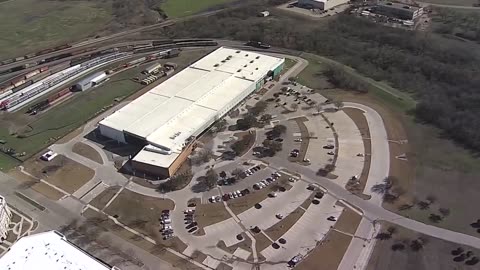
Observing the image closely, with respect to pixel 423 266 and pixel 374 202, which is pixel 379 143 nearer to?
pixel 374 202

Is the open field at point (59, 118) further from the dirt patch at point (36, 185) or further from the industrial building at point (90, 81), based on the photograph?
the dirt patch at point (36, 185)

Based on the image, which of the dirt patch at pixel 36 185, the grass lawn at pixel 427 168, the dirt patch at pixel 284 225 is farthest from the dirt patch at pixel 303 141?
the dirt patch at pixel 36 185

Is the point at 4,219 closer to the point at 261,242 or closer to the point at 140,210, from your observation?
the point at 140,210

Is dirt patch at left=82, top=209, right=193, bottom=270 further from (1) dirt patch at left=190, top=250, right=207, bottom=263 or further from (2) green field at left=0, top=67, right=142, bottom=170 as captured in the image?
(2) green field at left=0, top=67, right=142, bottom=170

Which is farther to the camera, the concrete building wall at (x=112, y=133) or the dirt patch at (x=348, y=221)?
the concrete building wall at (x=112, y=133)

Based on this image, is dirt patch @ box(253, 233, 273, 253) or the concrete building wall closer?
dirt patch @ box(253, 233, 273, 253)

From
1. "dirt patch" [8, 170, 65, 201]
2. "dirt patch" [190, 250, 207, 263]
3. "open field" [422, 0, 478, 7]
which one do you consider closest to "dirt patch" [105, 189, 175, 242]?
"dirt patch" [190, 250, 207, 263]
